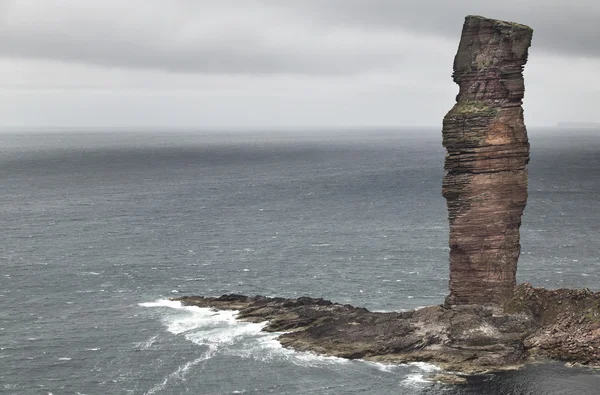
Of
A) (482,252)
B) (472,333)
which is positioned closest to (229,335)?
(472,333)

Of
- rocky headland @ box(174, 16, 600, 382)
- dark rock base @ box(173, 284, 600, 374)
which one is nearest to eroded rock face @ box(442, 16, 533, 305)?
rocky headland @ box(174, 16, 600, 382)

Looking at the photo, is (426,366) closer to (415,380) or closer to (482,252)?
(415,380)

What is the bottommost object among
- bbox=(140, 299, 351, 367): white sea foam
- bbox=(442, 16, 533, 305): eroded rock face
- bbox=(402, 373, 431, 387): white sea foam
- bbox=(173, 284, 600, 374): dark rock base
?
bbox=(140, 299, 351, 367): white sea foam

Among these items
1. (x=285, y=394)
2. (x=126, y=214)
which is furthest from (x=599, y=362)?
(x=126, y=214)

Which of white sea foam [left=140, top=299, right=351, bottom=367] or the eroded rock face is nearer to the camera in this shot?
white sea foam [left=140, top=299, right=351, bottom=367]

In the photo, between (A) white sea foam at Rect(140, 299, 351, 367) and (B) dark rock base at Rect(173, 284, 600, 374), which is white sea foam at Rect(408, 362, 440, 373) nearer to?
(B) dark rock base at Rect(173, 284, 600, 374)

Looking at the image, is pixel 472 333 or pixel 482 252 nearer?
pixel 472 333
